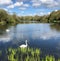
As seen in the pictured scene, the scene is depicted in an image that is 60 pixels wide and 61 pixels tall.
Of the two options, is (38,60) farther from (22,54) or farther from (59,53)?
(59,53)

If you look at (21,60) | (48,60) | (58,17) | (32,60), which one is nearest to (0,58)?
(21,60)

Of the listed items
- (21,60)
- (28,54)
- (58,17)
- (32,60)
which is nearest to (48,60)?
(32,60)

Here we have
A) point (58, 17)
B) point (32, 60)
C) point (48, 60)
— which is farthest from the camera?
point (58, 17)

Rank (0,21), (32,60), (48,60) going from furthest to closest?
(0,21), (32,60), (48,60)

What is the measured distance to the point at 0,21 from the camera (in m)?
101

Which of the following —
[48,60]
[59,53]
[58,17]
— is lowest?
[58,17]

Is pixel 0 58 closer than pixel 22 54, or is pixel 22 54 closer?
pixel 0 58

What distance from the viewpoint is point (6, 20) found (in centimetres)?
10456

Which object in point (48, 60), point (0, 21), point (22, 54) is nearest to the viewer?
point (48, 60)

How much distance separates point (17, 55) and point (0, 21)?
277 ft

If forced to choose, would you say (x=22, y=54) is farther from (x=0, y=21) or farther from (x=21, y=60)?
(x=0, y=21)

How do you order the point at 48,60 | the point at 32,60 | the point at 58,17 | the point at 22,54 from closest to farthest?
1. the point at 48,60
2. the point at 32,60
3. the point at 22,54
4. the point at 58,17

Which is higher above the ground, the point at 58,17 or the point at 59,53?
the point at 59,53

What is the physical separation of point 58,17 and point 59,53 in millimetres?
121264
